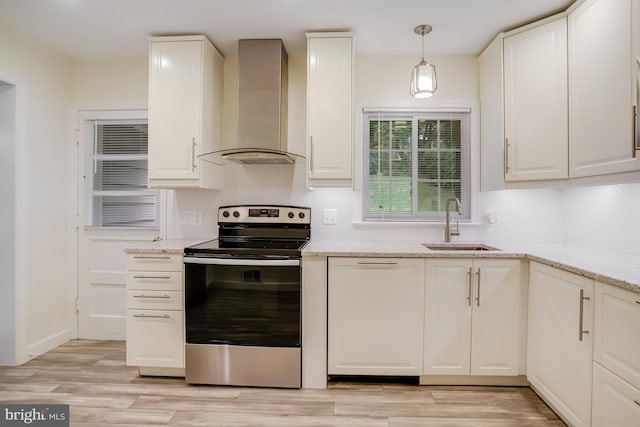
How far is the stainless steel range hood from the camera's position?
2.60 m

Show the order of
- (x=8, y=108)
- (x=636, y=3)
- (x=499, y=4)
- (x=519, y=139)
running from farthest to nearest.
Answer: (x=8, y=108)
(x=519, y=139)
(x=499, y=4)
(x=636, y=3)

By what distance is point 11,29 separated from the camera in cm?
255

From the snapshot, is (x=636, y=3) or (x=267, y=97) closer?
(x=636, y=3)

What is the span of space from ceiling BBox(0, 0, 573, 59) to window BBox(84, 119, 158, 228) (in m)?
Answer: 0.68

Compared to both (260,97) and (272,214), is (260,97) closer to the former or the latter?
(260,97)

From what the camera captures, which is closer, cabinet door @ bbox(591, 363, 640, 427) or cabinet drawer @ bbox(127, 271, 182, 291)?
cabinet door @ bbox(591, 363, 640, 427)

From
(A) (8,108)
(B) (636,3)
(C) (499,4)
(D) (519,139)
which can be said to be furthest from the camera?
(A) (8,108)

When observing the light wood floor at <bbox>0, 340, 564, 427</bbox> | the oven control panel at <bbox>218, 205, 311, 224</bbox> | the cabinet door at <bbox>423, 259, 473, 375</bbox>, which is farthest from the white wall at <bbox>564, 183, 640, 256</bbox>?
the oven control panel at <bbox>218, 205, 311, 224</bbox>

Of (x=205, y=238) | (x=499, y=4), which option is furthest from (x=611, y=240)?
(x=205, y=238)

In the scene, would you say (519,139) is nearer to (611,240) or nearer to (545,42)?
(545,42)

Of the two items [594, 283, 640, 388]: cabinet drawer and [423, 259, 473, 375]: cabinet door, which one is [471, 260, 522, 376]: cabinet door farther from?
[594, 283, 640, 388]: cabinet drawer

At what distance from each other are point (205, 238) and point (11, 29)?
6.79 feet

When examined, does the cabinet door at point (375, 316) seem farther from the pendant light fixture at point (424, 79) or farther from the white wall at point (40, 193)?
the white wall at point (40, 193)

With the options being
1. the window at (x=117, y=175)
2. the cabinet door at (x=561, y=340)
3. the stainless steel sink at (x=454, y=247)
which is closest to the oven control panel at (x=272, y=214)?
the window at (x=117, y=175)
